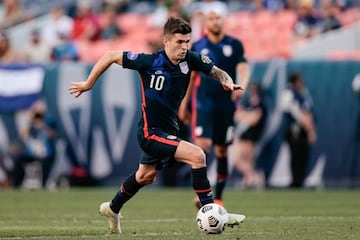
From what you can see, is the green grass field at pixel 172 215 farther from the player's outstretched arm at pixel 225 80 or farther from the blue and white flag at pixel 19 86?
the blue and white flag at pixel 19 86

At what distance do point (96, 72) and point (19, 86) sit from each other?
12.6 m

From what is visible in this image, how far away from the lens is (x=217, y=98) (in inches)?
553

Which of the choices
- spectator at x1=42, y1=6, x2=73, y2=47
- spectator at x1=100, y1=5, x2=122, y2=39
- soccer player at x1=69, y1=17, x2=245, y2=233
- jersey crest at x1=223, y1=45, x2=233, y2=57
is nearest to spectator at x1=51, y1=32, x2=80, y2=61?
spectator at x1=42, y1=6, x2=73, y2=47

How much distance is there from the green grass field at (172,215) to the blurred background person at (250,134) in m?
1.00

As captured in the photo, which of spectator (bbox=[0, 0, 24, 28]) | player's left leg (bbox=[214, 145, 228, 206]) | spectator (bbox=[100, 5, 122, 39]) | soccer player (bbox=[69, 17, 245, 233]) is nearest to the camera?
soccer player (bbox=[69, 17, 245, 233])

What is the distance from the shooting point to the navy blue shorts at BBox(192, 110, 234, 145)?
1380 cm

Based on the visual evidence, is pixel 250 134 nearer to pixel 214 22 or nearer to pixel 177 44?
pixel 214 22

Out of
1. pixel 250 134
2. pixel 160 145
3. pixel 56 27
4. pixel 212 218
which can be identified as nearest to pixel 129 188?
pixel 160 145

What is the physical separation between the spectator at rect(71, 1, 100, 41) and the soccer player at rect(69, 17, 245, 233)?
1607cm

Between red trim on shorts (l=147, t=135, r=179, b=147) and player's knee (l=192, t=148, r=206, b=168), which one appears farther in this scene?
red trim on shorts (l=147, t=135, r=179, b=147)

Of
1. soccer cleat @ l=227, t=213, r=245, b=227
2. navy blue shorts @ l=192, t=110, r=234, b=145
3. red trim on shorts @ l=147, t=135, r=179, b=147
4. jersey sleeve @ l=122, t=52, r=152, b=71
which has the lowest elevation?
navy blue shorts @ l=192, t=110, r=234, b=145

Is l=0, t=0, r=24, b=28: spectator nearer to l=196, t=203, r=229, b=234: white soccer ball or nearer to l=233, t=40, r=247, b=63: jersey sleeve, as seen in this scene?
l=233, t=40, r=247, b=63: jersey sleeve

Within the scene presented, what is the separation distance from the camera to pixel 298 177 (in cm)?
2116

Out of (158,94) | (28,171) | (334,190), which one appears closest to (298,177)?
(334,190)
